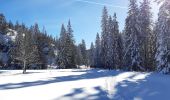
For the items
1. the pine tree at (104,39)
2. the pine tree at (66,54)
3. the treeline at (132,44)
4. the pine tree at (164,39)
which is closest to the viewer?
the pine tree at (164,39)

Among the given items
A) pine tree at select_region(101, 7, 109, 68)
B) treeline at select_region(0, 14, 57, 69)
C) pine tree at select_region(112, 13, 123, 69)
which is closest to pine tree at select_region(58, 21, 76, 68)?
treeline at select_region(0, 14, 57, 69)

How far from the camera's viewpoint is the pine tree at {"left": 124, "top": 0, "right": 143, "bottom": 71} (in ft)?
170

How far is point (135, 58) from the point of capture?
51.6m

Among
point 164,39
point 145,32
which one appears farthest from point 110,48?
point 164,39

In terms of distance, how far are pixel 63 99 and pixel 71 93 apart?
1734 millimetres

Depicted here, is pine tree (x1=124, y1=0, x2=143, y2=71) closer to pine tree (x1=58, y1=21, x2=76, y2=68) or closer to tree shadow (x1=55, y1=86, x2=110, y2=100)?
pine tree (x1=58, y1=21, x2=76, y2=68)

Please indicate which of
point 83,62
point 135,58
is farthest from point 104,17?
point 83,62

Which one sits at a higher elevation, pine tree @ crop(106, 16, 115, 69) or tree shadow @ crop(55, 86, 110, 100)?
pine tree @ crop(106, 16, 115, 69)

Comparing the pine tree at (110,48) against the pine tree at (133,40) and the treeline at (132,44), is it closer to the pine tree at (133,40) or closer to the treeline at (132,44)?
the treeline at (132,44)

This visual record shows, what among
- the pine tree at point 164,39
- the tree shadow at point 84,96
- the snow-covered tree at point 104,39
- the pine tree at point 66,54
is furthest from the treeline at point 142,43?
the tree shadow at point 84,96

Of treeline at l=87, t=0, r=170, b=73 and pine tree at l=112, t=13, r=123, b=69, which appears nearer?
treeline at l=87, t=0, r=170, b=73

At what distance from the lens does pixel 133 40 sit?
53312 millimetres

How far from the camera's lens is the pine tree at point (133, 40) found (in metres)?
51.7

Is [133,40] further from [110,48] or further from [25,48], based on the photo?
[25,48]
